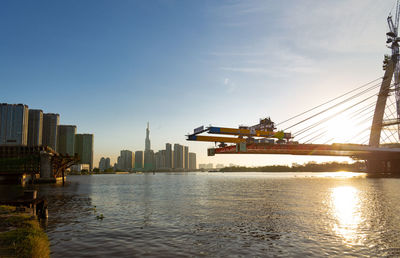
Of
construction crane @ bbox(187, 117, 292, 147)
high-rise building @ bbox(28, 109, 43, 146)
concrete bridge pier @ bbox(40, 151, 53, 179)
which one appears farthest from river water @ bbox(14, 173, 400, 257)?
high-rise building @ bbox(28, 109, 43, 146)

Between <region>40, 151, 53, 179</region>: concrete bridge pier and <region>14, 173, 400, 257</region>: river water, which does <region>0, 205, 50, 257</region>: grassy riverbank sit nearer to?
<region>14, 173, 400, 257</region>: river water

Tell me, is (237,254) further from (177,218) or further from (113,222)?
(113,222)

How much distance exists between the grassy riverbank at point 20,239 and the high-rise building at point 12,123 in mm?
174154

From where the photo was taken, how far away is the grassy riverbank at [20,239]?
1113cm

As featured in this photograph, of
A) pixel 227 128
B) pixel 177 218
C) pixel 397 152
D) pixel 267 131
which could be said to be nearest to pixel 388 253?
pixel 177 218

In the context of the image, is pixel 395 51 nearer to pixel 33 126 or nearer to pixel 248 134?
pixel 248 134

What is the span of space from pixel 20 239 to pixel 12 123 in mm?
185918

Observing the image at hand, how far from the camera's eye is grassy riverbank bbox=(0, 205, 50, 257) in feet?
36.5

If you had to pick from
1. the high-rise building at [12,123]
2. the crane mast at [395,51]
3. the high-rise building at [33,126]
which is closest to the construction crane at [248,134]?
the crane mast at [395,51]

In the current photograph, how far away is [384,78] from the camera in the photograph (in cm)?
8850

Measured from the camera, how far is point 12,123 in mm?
164875

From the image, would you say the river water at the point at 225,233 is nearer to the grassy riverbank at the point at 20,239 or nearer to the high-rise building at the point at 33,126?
the grassy riverbank at the point at 20,239

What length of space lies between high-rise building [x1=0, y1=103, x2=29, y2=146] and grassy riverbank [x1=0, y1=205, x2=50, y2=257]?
571 ft

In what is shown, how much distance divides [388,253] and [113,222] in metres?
18.7
